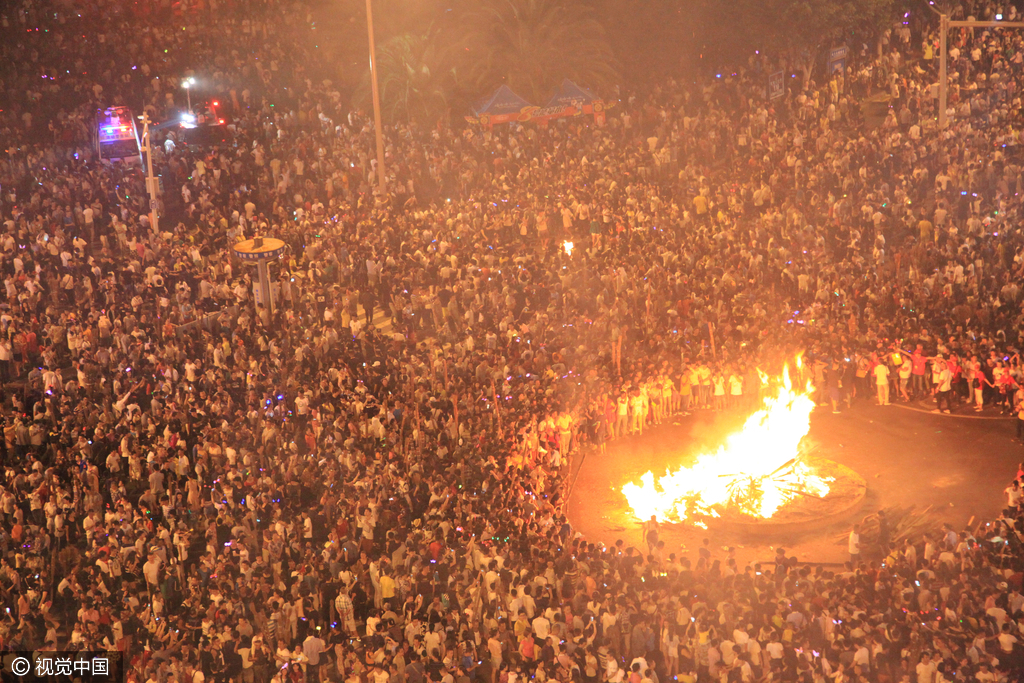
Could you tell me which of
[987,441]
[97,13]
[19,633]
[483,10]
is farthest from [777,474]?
[97,13]

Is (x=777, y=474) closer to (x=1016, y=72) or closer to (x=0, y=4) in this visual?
(x=1016, y=72)

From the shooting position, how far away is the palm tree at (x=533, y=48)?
128 ft

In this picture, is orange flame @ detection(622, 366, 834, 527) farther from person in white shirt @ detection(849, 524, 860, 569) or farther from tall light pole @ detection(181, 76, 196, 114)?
tall light pole @ detection(181, 76, 196, 114)

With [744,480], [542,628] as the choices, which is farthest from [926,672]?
[744,480]

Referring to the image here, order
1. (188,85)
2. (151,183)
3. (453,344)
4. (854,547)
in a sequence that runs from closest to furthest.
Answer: (854,547) < (453,344) < (151,183) < (188,85)

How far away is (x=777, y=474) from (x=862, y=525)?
2670mm

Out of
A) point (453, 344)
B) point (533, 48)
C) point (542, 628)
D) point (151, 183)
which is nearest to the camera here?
point (542, 628)

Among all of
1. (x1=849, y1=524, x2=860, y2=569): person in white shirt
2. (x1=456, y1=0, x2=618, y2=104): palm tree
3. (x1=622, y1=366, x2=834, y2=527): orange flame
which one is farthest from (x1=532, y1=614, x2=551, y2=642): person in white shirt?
(x1=456, y1=0, x2=618, y2=104): palm tree

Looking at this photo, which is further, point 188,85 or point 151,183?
point 188,85

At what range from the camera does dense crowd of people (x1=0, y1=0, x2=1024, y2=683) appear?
17359 millimetres

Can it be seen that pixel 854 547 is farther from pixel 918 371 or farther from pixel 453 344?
pixel 453 344

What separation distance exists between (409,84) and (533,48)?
194 inches

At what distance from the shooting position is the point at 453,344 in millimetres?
26062

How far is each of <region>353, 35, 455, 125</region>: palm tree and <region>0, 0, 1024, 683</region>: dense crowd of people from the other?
1444 mm
